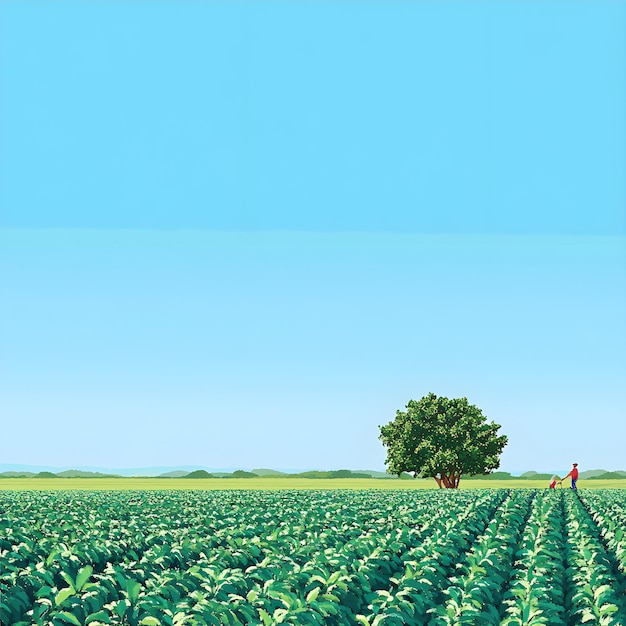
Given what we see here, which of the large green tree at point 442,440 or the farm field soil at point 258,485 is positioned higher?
the large green tree at point 442,440

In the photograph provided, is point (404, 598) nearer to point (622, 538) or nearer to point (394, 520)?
point (622, 538)

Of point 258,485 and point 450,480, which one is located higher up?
point 450,480

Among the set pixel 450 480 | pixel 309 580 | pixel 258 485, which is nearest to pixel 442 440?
pixel 450 480

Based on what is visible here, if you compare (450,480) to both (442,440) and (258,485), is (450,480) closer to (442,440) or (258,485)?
(442,440)

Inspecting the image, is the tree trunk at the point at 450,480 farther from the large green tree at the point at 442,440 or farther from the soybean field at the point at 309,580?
the soybean field at the point at 309,580

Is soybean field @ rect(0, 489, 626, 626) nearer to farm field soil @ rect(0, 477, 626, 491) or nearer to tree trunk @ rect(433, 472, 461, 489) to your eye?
farm field soil @ rect(0, 477, 626, 491)

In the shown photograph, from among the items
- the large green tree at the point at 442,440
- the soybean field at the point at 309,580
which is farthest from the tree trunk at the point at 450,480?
the soybean field at the point at 309,580

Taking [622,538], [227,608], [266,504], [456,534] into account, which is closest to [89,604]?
[227,608]

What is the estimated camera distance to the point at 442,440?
90.3m

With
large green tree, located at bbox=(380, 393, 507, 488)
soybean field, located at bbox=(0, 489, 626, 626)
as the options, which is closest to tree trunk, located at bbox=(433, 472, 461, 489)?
large green tree, located at bbox=(380, 393, 507, 488)

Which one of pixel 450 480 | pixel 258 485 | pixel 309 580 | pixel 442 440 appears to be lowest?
pixel 309 580

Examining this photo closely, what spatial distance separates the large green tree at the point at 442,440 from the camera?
8981 cm

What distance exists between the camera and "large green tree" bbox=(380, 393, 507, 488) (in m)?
89.8

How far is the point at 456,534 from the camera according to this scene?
57.8 feet
